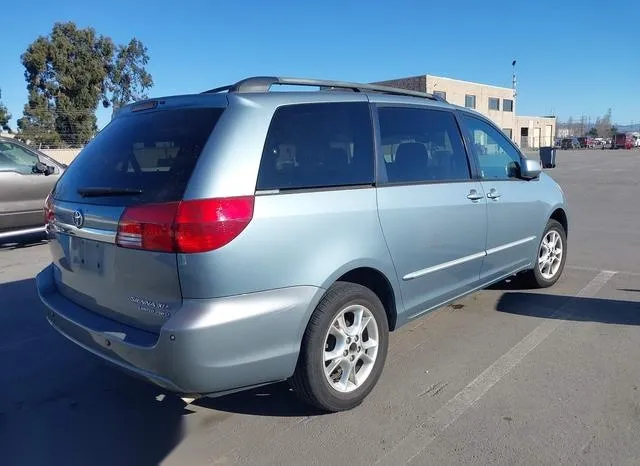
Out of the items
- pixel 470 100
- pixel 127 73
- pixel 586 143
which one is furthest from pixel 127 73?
pixel 586 143

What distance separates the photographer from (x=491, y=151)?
4801 mm

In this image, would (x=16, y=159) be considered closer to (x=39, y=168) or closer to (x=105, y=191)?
(x=39, y=168)

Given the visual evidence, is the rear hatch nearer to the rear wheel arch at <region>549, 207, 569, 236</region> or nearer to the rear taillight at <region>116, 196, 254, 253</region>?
Result: the rear taillight at <region>116, 196, 254, 253</region>

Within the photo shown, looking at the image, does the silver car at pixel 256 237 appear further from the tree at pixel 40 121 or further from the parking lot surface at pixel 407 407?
the tree at pixel 40 121

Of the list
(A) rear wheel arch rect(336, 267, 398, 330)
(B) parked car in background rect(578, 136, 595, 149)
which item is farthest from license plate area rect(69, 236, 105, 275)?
(B) parked car in background rect(578, 136, 595, 149)

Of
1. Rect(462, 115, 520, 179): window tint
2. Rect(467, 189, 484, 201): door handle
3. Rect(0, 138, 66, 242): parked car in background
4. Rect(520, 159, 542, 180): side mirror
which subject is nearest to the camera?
Rect(467, 189, 484, 201): door handle

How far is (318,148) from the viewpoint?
3.15 m

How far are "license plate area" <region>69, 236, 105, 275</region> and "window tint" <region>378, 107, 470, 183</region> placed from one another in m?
1.80

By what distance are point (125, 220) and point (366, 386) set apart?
1.71 metres

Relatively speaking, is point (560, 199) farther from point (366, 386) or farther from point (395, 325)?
point (366, 386)

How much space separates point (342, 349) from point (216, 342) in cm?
88

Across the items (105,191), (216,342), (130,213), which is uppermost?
(105,191)

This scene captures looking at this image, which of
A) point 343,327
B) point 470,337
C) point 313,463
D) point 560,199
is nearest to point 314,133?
point 343,327

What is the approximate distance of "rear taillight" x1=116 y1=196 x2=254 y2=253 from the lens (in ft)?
8.34
